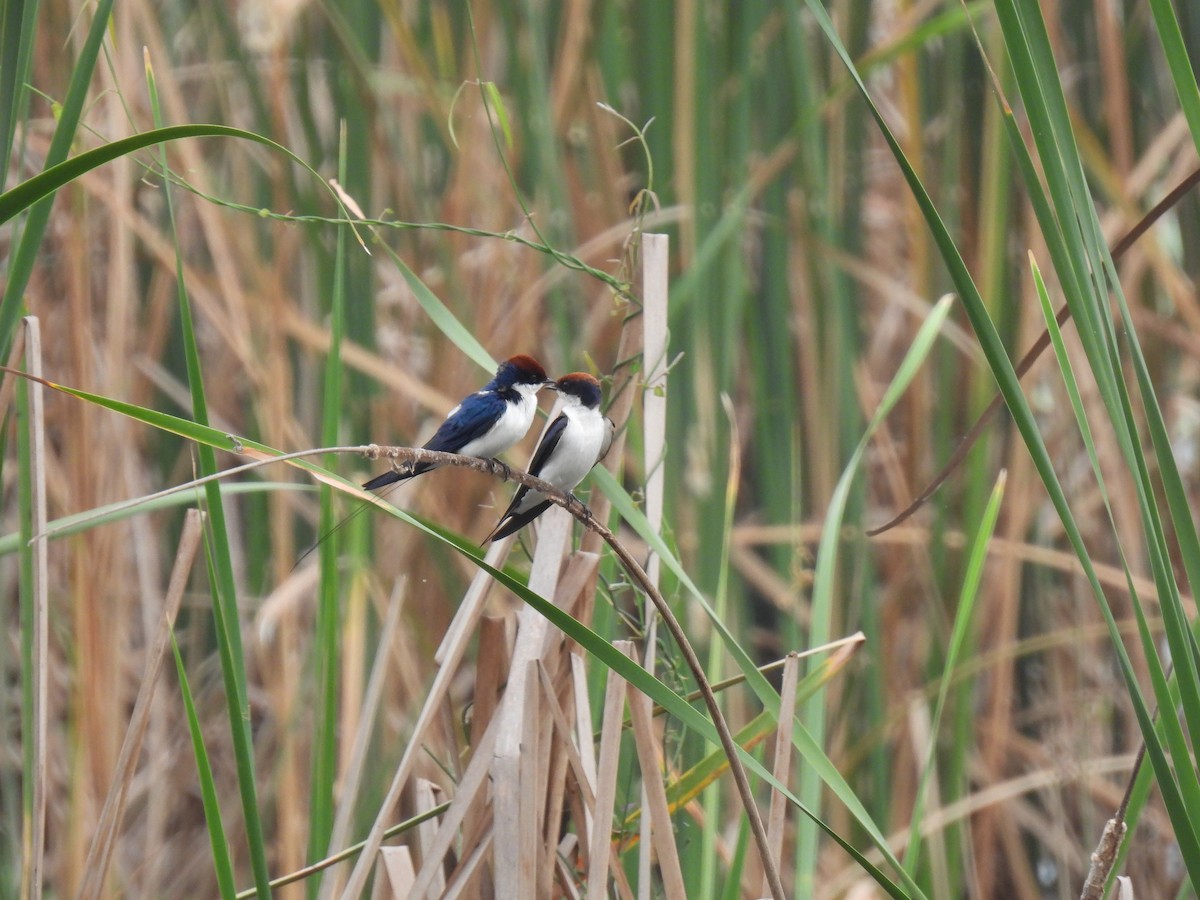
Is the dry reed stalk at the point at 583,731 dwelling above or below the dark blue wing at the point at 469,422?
below

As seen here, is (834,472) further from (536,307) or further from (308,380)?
(308,380)

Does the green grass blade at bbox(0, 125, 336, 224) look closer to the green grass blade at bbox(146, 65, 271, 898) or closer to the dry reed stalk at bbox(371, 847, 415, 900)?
the green grass blade at bbox(146, 65, 271, 898)

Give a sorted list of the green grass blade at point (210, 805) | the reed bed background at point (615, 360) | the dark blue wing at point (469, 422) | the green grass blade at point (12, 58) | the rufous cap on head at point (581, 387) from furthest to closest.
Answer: the reed bed background at point (615, 360)
the dark blue wing at point (469, 422)
the rufous cap on head at point (581, 387)
the green grass blade at point (210, 805)
the green grass blade at point (12, 58)

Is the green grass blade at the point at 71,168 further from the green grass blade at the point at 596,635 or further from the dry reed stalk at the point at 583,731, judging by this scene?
the dry reed stalk at the point at 583,731

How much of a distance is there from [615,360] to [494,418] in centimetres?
17

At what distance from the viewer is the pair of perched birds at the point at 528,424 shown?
4.70ft

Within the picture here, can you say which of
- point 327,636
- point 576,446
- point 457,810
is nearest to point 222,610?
point 327,636

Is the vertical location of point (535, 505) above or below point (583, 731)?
above

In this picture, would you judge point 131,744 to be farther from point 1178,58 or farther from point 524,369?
point 1178,58

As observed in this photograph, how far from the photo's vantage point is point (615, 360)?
1.46m

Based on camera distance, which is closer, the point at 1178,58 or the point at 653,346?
the point at 1178,58

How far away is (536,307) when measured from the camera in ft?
6.04

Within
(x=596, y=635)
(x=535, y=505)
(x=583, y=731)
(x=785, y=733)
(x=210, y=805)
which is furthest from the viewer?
(x=535, y=505)

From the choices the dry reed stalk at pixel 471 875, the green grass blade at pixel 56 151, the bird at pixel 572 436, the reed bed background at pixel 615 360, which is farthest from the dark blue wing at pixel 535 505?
the green grass blade at pixel 56 151
